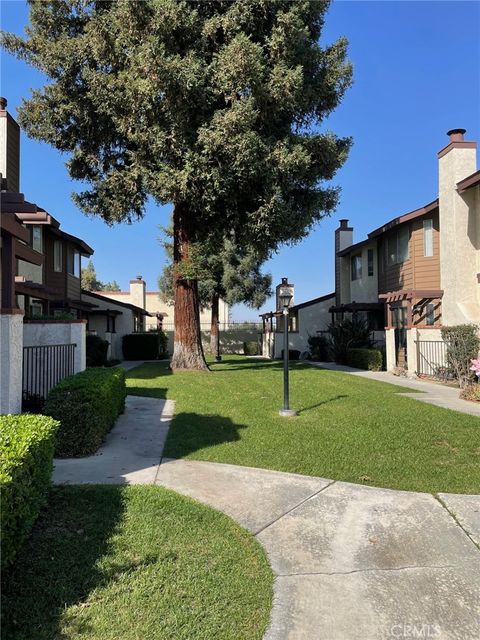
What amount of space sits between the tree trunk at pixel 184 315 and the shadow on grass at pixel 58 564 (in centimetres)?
1227

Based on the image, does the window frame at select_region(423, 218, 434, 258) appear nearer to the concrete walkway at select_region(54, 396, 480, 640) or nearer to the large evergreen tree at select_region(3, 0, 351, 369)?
the large evergreen tree at select_region(3, 0, 351, 369)

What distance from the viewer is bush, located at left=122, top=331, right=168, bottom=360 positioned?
93.2 feet

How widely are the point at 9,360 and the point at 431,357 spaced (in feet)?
45.9

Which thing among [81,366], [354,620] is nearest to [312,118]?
[81,366]

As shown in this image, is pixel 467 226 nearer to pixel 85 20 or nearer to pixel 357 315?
pixel 357 315

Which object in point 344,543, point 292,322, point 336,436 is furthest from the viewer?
point 292,322

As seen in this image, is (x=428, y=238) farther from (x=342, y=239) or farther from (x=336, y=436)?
(x=336, y=436)

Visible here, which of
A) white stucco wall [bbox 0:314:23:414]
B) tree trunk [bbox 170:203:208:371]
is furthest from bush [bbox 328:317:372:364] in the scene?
white stucco wall [bbox 0:314:23:414]

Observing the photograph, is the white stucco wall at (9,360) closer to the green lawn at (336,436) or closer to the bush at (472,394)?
the green lawn at (336,436)

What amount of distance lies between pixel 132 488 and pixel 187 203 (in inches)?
460

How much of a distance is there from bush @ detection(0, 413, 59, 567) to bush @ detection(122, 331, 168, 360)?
24.4 m

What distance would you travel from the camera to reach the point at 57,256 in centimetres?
2186

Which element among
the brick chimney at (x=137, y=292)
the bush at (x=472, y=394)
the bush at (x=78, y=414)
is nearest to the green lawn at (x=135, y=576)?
the bush at (x=78, y=414)

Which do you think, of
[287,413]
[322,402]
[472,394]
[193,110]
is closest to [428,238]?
[472,394]
